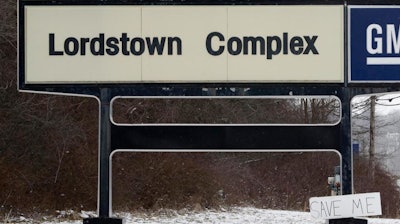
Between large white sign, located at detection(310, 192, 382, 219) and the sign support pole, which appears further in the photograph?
the sign support pole

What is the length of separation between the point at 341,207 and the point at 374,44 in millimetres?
1893

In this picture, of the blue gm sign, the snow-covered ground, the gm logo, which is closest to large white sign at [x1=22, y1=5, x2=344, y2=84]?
the blue gm sign

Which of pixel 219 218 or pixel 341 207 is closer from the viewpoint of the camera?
pixel 341 207

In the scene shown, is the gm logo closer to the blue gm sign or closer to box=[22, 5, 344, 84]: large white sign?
the blue gm sign

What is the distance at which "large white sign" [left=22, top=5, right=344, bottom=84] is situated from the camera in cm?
862

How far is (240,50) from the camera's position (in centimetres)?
862

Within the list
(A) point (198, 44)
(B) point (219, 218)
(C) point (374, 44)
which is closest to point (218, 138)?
(A) point (198, 44)

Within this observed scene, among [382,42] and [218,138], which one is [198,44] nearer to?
[218,138]

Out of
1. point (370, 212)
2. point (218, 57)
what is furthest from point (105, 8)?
point (370, 212)

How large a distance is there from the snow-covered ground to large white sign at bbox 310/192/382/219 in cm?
756

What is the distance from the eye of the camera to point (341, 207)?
27.2 ft

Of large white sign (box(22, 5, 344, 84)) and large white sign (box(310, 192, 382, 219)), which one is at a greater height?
large white sign (box(22, 5, 344, 84))

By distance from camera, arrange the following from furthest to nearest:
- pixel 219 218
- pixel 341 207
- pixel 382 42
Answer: pixel 219 218, pixel 382 42, pixel 341 207

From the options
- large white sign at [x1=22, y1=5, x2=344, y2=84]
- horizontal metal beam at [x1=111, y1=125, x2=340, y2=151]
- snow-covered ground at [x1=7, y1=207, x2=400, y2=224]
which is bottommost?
snow-covered ground at [x1=7, y1=207, x2=400, y2=224]
